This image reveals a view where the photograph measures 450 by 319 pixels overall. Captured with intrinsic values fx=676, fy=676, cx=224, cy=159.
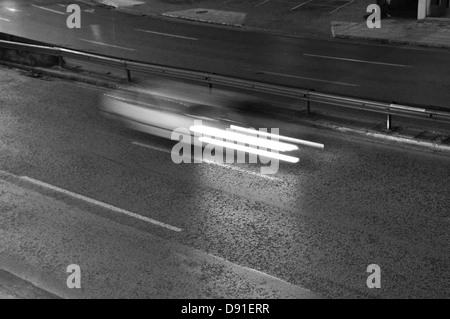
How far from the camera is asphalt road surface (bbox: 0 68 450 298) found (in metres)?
10.6

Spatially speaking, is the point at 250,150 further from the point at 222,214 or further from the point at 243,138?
the point at 222,214

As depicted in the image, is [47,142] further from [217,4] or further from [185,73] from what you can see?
[217,4]

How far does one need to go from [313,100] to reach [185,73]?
440 cm

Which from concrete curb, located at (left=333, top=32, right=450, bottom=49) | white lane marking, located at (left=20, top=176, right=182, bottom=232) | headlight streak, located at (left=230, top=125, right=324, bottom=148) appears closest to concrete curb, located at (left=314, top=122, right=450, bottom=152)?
headlight streak, located at (left=230, top=125, right=324, bottom=148)

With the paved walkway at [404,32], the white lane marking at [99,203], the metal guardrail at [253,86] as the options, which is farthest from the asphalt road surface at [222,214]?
the paved walkway at [404,32]

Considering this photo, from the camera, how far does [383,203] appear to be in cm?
1274

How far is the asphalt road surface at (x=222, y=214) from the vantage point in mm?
10594

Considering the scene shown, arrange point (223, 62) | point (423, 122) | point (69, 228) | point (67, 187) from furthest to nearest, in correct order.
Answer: point (223, 62)
point (423, 122)
point (67, 187)
point (69, 228)

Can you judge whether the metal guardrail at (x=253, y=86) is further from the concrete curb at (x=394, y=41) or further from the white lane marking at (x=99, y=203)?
the concrete curb at (x=394, y=41)

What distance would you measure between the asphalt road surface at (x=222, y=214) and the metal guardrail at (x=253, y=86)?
3.09 ft

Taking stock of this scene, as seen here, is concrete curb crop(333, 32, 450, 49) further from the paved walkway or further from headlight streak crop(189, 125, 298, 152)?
headlight streak crop(189, 125, 298, 152)

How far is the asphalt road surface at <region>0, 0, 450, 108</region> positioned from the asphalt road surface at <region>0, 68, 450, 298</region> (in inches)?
187

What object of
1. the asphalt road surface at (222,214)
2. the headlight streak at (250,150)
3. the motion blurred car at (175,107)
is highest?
the motion blurred car at (175,107)
